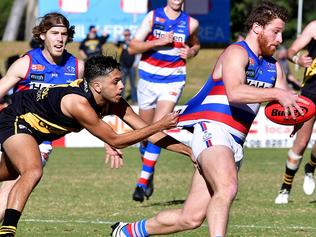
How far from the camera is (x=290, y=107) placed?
719 centimetres

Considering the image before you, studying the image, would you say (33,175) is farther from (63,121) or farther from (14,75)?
(14,75)

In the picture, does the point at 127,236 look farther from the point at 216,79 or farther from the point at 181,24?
the point at 181,24

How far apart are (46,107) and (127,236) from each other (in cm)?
118

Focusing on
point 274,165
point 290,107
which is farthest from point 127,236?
point 274,165

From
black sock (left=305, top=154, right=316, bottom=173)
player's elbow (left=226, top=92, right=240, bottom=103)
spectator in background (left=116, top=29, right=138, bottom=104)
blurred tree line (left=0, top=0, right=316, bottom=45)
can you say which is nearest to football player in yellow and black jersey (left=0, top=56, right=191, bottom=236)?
player's elbow (left=226, top=92, right=240, bottom=103)

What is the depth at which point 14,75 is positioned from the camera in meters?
9.12

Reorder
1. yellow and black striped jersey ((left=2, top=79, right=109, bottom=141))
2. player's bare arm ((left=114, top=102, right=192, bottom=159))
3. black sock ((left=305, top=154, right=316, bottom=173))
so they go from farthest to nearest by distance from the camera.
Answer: black sock ((left=305, top=154, right=316, bottom=173))
player's bare arm ((left=114, top=102, right=192, bottom=159))
yellow and black striped jersey ((left=2, top=79, right=109, bottom=141))

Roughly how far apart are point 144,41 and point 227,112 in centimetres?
432

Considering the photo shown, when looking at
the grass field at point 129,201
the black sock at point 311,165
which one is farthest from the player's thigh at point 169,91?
the black sock at point 311,165

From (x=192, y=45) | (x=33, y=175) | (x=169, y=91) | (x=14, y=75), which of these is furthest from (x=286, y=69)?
(x=33, y=175)

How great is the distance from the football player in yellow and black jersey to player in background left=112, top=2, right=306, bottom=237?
34 cm

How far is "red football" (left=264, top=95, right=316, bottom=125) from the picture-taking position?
7.50m

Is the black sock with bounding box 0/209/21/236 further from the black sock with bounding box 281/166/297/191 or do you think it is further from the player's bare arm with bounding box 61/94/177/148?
the black sock with bounding box 281/166/297/191

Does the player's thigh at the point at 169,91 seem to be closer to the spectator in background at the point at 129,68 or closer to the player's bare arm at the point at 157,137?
the player's bare arm at the point at 157,137
